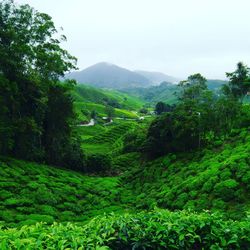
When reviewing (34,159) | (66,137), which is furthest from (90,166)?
(34,159)

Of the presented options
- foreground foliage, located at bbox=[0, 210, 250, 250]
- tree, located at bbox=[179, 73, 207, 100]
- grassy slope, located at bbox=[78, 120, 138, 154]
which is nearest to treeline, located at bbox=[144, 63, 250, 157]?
foreground foliage, located at bbox=[0, 210, 250, 250]

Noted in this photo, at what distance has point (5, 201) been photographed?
26.7m

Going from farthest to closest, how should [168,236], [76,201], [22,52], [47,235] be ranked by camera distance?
[22,52] → [76,201] → [168,236] → [47,235]

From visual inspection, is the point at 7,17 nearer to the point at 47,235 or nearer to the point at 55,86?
the point at 55,86

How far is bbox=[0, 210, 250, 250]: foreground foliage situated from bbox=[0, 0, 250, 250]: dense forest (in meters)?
0.03

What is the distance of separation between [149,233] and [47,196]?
23.7 m

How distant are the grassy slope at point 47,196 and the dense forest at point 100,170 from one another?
0.34 ft

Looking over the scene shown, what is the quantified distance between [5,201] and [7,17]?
98.0 ft

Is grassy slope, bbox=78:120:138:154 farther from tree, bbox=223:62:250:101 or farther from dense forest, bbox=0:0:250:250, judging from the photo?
tree, bbox=223:62:250:101

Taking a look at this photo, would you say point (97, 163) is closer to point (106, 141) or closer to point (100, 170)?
point (100, 170)

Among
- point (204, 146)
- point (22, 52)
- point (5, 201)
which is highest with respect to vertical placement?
point (22, 52)

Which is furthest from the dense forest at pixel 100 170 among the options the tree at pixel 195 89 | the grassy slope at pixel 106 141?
the tree at pixel 195 89

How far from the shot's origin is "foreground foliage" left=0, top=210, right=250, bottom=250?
755 centimetres

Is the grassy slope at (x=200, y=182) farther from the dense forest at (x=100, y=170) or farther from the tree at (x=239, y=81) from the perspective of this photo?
the tree at (x=239, y=81)
